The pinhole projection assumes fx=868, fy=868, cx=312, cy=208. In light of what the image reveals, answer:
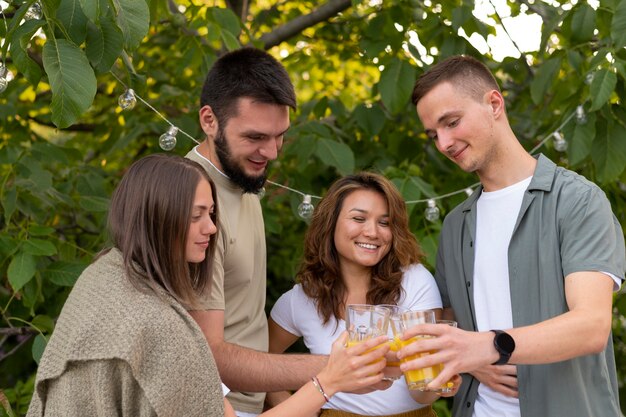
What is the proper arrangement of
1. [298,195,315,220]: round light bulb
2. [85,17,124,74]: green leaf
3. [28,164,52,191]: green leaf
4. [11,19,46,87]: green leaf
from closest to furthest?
1. [11,19,46,87]: green leaf
2. [85,17,124,74]: green leaf
3. [28,164,52,191]: green leaf
4. [298,195,315,220]: round light bulb

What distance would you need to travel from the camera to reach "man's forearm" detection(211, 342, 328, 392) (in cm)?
234

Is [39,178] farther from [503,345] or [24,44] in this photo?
[503,345]

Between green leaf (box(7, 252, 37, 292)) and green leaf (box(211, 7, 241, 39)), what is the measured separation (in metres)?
1.18

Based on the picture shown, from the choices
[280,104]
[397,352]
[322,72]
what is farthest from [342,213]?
[322,72]

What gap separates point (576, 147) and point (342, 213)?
1022 millimetres

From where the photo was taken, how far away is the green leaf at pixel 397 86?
3.48 meters

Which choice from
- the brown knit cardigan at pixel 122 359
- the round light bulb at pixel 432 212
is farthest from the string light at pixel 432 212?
the brown knit cardigan at pixel 122 359

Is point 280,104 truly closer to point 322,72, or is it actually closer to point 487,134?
point 487,134

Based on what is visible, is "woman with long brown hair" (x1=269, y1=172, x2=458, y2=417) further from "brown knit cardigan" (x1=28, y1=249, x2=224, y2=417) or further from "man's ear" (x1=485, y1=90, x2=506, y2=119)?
"brown knit cardigan" (x1=28, y1=249, x2=224, y2=417)

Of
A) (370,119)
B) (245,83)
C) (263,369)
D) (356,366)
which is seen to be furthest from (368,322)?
(370,119)

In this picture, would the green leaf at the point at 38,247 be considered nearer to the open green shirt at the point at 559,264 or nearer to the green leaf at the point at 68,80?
the green leaf at the point at 68,80

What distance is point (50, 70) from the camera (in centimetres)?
211

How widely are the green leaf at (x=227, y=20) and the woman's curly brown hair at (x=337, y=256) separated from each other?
907 millimetres

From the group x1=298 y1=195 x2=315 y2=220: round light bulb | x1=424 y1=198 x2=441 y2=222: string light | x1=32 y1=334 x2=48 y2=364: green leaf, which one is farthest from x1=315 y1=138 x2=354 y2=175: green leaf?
x1=32 y1=334 x2=48 y2=364: green leaf
